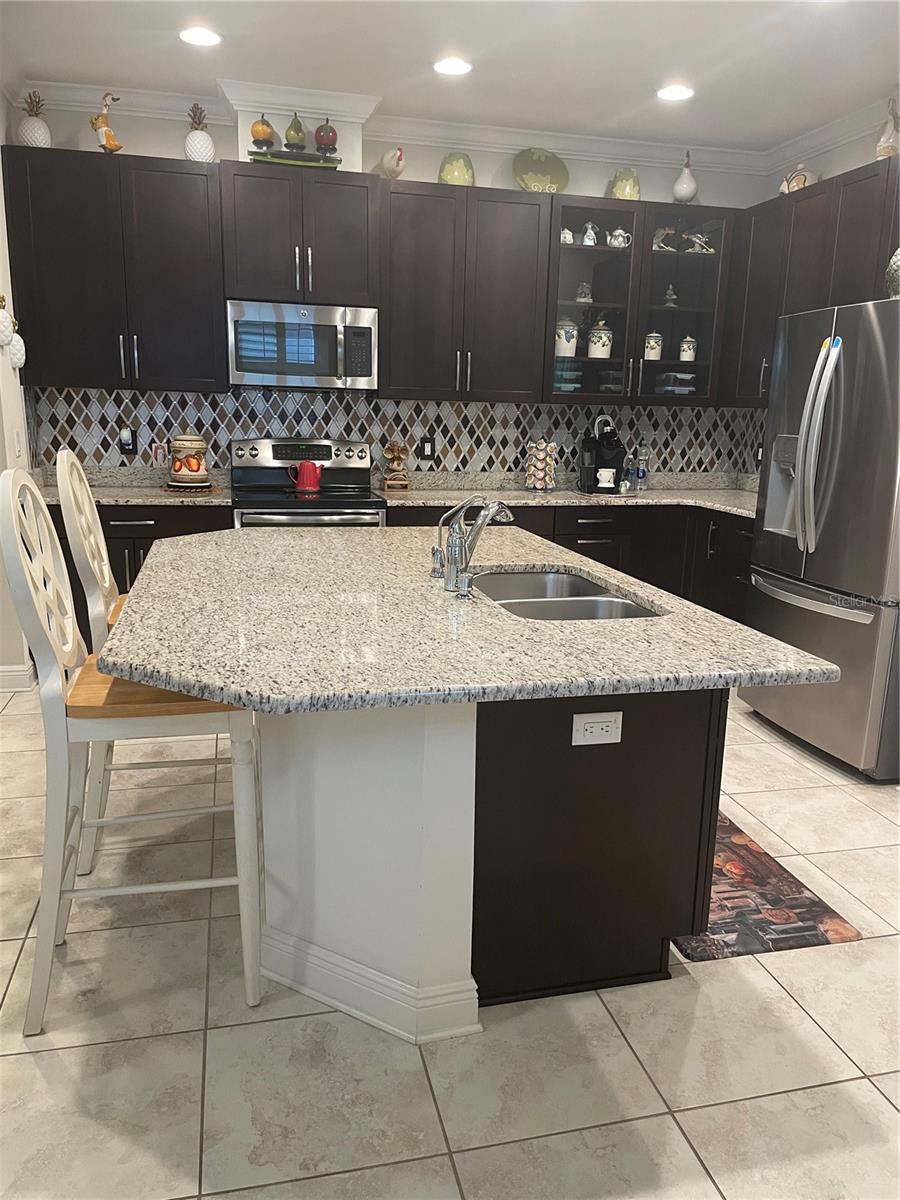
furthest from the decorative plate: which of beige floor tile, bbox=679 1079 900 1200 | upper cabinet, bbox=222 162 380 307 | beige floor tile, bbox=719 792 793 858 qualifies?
beige floor tile, bbox=679 1079 900 1200

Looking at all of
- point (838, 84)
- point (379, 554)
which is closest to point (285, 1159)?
point (379, 554)

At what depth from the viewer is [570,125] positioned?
429 centimetres

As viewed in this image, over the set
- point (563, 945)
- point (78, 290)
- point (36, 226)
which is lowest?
point (563, 945)

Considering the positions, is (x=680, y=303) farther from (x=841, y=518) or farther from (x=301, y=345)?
(x=301, y=345)

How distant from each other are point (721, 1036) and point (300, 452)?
336 centimetres

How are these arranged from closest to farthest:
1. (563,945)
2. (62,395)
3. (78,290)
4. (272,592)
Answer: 1. (563,945)
2. (272,592)
3. (78,290)
4. (62,395)

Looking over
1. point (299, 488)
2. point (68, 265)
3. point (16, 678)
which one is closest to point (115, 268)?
point (68, 265)

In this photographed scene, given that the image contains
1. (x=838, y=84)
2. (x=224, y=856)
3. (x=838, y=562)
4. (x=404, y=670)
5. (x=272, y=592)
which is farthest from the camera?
(x=838, y=84)

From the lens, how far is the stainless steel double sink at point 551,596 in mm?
2270

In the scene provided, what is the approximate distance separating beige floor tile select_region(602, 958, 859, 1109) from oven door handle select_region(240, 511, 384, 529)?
8.46 feet

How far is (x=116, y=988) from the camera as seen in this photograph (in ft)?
6.29

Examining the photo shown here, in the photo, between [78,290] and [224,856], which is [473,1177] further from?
[78,290]

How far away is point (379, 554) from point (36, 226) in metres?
2.55

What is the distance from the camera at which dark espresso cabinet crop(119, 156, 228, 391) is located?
153 inches
